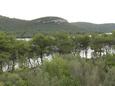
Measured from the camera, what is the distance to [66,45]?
58281 millimetres

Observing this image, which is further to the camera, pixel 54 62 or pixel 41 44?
pixel 41 44

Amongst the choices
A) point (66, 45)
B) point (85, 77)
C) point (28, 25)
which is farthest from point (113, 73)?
point (28, 25)

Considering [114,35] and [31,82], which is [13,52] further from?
[114,35]

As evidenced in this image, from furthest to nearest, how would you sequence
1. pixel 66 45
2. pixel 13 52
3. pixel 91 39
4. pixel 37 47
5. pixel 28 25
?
pixel 28 25 < pixel 91 39 < pixel 66 45 < pixel 37 47 < pixel 13 52

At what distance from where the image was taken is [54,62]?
3250cm

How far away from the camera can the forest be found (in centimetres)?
2642

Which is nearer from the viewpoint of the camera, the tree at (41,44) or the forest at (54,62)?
the forest at (54,62)

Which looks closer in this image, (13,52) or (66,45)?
(13,52)

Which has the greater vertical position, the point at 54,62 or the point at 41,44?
the point at 41,44

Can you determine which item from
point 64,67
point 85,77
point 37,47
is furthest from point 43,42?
point 85,77

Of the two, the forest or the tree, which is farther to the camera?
the tree

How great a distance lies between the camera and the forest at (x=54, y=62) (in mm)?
26425

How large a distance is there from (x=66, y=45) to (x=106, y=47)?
1486 centimetres

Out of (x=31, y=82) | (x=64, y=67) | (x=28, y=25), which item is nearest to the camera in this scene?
(x=31, y=82)
